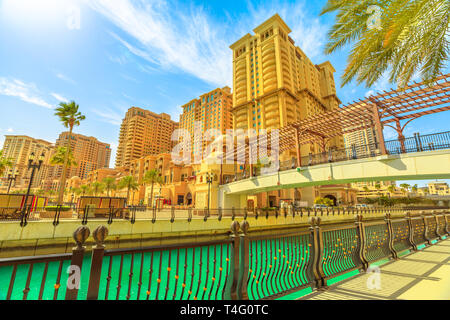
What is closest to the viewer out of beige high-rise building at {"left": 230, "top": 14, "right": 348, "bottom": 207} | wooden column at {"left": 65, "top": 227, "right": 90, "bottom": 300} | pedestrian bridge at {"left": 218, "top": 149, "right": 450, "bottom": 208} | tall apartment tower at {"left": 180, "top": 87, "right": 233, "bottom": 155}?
wooden column at {"left": 65, "top": 227, "right": 90, "bottom": 300}

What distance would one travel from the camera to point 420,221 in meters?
9.33

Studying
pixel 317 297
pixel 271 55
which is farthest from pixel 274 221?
pixel 271 55

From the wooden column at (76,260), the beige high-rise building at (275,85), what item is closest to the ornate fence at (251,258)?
the wooden column at (76,260)

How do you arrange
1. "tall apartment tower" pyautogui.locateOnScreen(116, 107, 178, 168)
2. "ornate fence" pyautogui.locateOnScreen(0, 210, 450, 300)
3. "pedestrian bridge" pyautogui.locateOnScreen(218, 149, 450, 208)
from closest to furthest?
"ornate fence" pyautogui.locateOnScreen(0, 210, 450, 300), "pedestrian bridge" pyautogui.locateOnScreen(218, 149, 450, 208), "tall apartment tower" pyautogui.locateOnScreen(116, 107, 178, 168)

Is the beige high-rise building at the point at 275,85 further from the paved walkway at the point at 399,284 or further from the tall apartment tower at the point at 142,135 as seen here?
the tall apartment tower at the point at 142,135

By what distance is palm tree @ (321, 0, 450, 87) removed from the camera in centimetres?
555

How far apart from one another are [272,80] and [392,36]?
5951 cm

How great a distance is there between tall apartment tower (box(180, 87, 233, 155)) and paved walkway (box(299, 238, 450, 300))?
78253mm

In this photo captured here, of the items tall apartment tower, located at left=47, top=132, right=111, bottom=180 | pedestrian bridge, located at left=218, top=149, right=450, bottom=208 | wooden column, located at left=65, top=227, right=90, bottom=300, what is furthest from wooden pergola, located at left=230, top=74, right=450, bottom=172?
tall apartment tower, located at left=47, top=132, right=111, bottom=180

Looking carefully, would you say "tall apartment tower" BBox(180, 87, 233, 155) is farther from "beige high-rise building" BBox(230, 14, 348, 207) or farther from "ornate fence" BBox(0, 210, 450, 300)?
"ornate fence" BBox(0, 210, 450, 300)

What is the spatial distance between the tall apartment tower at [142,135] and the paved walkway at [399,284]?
105657 millimetres

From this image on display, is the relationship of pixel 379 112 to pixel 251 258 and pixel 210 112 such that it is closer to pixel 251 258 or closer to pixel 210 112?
pixel 251 258

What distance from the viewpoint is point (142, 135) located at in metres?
105

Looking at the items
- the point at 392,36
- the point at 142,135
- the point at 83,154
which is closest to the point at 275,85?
the point at 392,36
